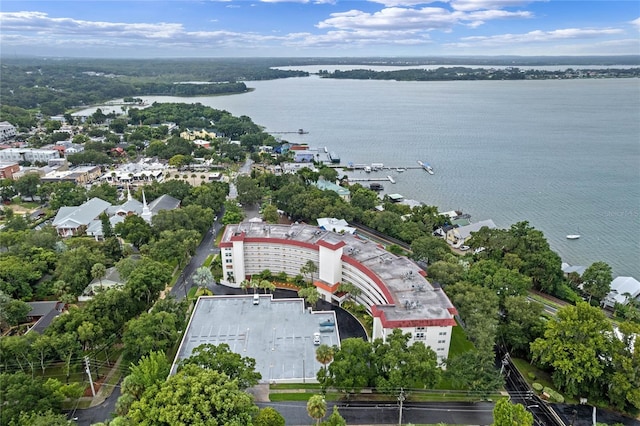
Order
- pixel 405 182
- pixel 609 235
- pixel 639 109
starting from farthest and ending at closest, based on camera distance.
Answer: pixel 639 109
pixel 405 182
pixel 609 235

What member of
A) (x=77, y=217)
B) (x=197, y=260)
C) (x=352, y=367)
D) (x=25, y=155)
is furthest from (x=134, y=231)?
(x=25, y=155)

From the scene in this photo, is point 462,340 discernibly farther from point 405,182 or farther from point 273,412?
point 405,182

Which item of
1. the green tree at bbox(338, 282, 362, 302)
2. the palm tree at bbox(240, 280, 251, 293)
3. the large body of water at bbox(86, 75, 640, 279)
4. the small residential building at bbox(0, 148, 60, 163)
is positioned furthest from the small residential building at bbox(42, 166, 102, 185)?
the green tree at bbox(338, 282, 362, 302)

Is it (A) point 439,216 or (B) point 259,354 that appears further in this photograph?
(A) point 439,216

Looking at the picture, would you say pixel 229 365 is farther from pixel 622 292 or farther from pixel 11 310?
pixel 622 292

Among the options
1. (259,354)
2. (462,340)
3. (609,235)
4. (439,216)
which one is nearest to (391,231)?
(439,216)

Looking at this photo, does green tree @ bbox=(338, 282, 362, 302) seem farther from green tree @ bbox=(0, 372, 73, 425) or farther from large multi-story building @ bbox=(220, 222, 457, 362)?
green tree @ bbox=(0, 372, 73, 425)
